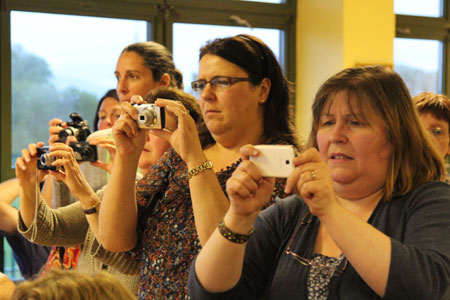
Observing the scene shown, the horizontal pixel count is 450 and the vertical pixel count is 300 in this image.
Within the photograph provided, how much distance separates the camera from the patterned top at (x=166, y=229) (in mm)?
1562

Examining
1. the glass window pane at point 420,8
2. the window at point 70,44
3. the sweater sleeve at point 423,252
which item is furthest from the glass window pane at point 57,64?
the sweater sleeve at point 423,252

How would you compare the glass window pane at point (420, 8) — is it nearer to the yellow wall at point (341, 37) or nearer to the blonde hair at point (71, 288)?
the yellow wall at point (341, 37)

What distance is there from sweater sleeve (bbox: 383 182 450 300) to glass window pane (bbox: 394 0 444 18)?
174 inches

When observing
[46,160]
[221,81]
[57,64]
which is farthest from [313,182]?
[57,64]

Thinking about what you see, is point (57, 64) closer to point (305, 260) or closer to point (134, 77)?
point (134, 77)

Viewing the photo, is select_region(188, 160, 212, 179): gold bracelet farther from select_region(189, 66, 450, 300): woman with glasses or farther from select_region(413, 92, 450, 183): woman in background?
select_region(413, 92, 450, 183): woman in background

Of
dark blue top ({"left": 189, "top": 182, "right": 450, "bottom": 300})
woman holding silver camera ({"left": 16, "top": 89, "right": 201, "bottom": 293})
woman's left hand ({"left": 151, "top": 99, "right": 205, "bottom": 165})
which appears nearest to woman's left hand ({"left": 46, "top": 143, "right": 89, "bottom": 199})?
woman holding silver camera ({"left": 16, "top": 89, "right": 201, "bottom": 293})

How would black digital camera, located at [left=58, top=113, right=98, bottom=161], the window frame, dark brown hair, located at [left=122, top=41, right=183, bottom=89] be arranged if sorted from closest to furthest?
black digital camera, located at [left=58, top=113, right=98, bottom=161] < dark brown hair, located at [left=122, top=41, right=183, bottom=89] < the window frame

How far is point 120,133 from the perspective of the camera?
1.61 metres

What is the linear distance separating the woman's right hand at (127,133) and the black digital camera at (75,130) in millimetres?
704

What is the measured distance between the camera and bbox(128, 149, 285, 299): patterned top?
1.56 m

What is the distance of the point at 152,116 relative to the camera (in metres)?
1.56

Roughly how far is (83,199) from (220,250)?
0.85m

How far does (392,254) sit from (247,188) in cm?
28
